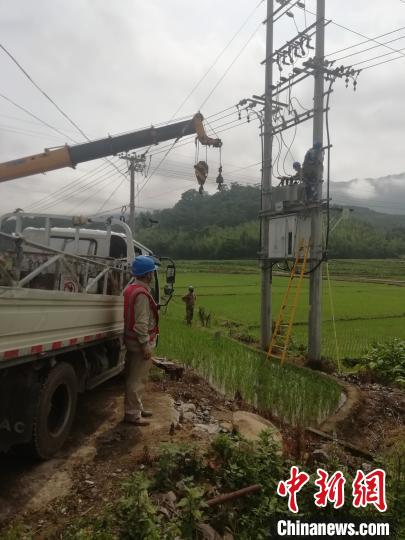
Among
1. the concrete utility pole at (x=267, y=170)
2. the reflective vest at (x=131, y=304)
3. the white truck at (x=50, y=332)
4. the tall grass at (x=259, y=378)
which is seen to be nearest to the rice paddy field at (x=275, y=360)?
the tall grass at (x=259, y=378)

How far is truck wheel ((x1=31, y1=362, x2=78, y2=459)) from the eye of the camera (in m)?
3.88

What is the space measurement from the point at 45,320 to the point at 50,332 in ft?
0.54

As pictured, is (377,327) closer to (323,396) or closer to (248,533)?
(323,396)

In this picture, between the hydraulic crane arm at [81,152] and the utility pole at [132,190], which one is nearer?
the hydraulic crane arm at [81,152]

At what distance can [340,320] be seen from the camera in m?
15.8

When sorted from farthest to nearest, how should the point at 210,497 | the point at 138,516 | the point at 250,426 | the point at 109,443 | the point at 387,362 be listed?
the point at 387,362 → the point at 250,426 → the point at 109,443 → the point at 210,497 → the point at 138,516

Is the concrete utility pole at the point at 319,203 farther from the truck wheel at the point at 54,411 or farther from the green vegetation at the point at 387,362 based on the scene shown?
the truck wheel at the point at 54,411

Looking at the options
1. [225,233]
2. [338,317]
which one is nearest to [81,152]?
[338,317]

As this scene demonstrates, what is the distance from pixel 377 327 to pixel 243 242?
59431 mm

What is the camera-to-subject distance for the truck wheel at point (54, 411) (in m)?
3.88

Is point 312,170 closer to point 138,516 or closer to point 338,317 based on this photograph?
point 338,317

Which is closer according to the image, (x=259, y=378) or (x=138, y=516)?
(x=138, y=516)

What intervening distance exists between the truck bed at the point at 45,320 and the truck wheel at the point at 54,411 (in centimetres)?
32

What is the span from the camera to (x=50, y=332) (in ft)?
12.7
